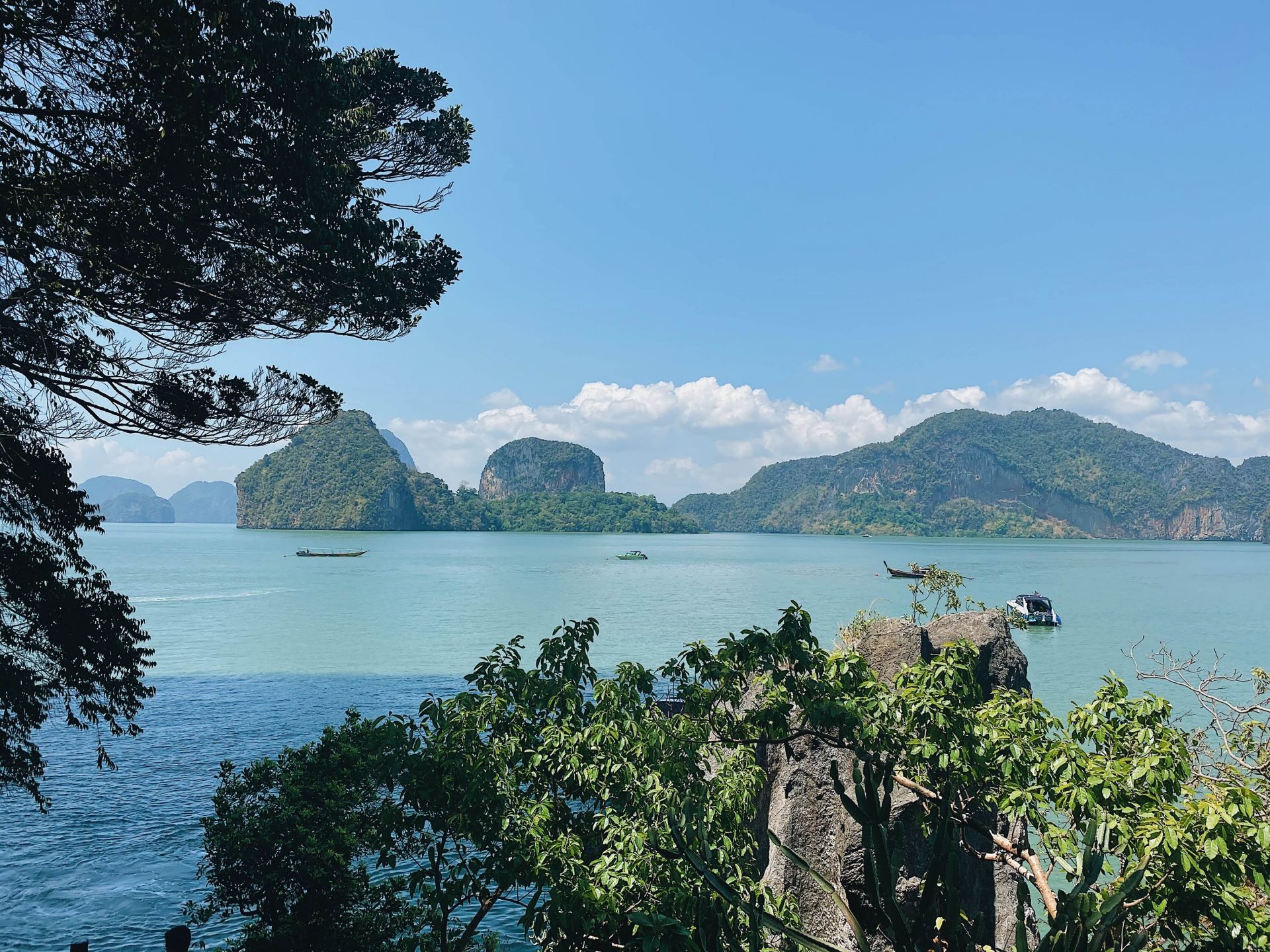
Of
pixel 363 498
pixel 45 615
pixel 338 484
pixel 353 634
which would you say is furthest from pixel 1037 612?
pixel 338 484

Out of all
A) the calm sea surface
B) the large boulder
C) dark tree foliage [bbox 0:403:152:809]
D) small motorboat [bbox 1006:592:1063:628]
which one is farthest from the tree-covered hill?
the large boulder

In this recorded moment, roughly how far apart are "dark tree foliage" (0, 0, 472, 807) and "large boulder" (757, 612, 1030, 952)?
7177mm

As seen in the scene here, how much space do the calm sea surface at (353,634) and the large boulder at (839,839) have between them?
7453 mm

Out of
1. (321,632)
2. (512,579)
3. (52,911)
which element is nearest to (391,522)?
(512,579)

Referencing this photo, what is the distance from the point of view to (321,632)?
122ft

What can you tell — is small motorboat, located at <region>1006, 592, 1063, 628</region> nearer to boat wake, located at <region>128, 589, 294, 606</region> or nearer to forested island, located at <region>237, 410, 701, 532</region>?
boat wake, located at <region>128, 589, 294, 606</region>

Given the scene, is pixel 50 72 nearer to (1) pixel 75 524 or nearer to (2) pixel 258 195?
(2) pixel 258 195

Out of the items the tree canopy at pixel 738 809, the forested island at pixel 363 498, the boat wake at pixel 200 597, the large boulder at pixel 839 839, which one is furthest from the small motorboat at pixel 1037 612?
the forested island at pixel 363 498

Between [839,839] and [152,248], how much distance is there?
9.56 meters

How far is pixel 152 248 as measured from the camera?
7.57 m

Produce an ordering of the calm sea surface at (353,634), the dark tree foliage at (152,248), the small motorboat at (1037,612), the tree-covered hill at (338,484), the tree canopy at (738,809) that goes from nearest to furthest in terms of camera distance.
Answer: the tree canopy at (738,809), the dark tree foliage at (152,248), the calm sea surface at (353,634), the small motorboat at (1037,612), the tree-covered hill at (338,484)

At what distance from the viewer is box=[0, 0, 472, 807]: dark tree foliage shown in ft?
22.1

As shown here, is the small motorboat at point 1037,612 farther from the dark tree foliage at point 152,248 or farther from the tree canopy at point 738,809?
the dark tree foliage at point 152,248

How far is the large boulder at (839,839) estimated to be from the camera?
8.41 m
